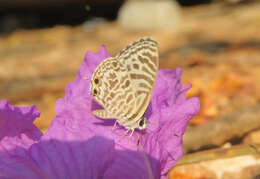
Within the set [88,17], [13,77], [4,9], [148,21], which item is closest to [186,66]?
[13,77]

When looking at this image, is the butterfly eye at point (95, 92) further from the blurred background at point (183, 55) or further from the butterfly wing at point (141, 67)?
the blurred background at point (183, 55)

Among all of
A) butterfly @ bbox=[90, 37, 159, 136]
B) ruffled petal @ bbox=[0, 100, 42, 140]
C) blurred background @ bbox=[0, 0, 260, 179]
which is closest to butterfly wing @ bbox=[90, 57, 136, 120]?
butterfly @ bbox=[90, 37, 159, 136]

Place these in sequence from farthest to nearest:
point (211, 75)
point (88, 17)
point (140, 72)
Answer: point (88, 17), point (211, 75), point (140, 72)

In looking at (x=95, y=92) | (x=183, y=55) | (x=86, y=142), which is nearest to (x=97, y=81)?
(x=95, y=92)

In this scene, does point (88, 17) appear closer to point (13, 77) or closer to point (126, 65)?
point (13, 77)

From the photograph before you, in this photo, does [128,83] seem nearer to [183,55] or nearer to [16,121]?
[16,121]

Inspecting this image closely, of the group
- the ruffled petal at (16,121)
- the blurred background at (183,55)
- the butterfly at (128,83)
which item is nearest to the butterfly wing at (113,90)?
the butterfly at (128,83)
